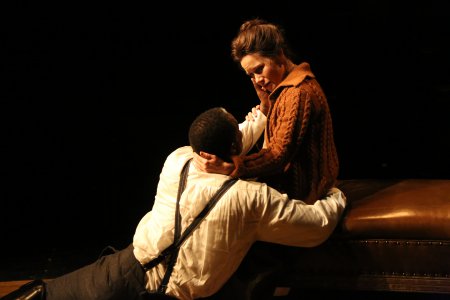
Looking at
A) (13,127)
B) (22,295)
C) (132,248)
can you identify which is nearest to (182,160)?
(132,248)

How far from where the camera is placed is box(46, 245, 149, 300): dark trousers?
2.09m

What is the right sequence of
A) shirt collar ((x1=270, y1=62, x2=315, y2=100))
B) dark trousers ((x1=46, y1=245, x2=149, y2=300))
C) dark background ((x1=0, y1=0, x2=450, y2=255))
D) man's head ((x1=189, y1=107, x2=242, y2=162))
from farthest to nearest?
dark background ((x1=0, y1=0, x2=450, y2=255)) → shirt collar ((x1=270, y1=62, x2=315, y2=100)) → dark trousers ((x1=46, y1=245, x2=149, y2=300)) → man's head ((x1=189, y1=107, x2=242, y2=162))

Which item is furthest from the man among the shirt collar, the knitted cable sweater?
the shirt collar

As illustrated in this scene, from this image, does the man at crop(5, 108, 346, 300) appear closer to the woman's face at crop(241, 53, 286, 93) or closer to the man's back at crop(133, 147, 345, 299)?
the man's back at crop(133, 147, 345, 299)

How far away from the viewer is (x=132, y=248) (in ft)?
7.13

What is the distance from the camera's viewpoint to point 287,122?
6.98ft

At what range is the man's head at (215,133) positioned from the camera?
194 centimetres

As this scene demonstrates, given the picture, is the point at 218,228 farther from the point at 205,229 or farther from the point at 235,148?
the point at 235,148

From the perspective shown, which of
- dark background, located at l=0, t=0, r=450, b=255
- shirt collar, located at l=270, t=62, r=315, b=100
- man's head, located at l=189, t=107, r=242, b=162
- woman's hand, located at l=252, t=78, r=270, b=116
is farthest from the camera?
dark background, located at l=0, t=0, r=450, b=255

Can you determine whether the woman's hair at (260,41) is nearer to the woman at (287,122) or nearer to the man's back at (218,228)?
the woman at (287,122)

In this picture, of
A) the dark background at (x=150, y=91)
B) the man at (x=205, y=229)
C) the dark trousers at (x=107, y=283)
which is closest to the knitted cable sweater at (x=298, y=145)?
the man at (x=205, y=229)

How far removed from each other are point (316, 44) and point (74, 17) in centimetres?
162

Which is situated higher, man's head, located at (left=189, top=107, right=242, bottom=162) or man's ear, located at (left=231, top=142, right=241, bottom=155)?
man's head, located at (left=189, top=107, right=242, bottom=162)

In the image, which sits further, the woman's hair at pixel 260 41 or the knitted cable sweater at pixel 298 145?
the woman's hair at pixel 260 41
